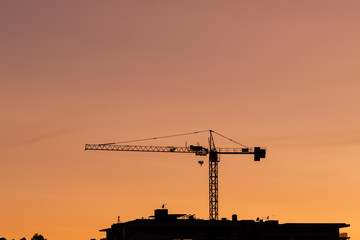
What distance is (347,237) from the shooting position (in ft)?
655

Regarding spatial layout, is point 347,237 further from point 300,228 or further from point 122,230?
point 122,230

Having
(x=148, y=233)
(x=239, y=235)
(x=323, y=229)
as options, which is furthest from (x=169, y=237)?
(x=323, y=229)

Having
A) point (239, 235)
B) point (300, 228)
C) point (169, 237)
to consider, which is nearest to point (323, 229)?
point (300, 228)

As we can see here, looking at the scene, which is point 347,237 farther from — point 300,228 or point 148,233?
point 148,233

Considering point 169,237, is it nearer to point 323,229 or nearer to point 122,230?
point 122,230

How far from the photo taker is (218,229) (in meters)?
196

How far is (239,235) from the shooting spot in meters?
198

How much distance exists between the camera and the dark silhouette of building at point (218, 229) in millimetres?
191250

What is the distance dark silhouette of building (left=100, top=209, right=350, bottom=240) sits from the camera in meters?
191

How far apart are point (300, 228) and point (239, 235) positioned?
12.9m

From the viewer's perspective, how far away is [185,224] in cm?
19338

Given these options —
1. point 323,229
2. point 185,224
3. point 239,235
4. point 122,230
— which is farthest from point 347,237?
point 122,230

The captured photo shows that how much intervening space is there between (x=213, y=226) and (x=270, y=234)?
12.3 metres

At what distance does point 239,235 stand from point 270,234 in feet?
21.5
